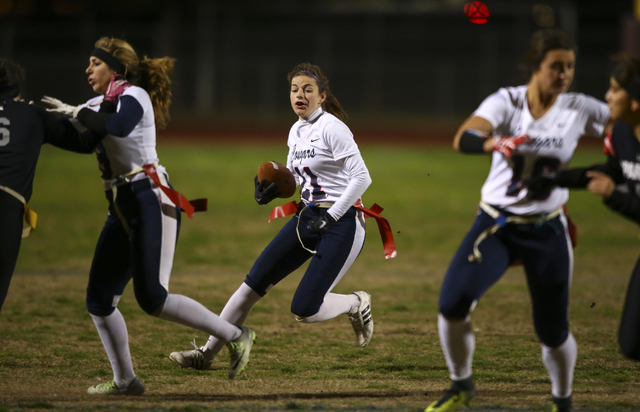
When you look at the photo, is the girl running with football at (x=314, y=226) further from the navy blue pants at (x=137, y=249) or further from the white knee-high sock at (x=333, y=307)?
the navy blue pants at (x=137, y=249)

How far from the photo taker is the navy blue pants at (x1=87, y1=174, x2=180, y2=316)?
409 centimetres

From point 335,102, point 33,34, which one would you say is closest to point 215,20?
point 33,34

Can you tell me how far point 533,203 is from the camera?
145 inches

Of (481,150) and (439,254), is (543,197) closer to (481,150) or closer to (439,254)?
(481,150)

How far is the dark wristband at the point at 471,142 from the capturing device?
362cm

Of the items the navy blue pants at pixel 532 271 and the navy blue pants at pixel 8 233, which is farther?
the navy blue pants at pixel 8 233

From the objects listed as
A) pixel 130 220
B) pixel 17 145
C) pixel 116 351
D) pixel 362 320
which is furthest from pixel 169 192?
pixel 362 320

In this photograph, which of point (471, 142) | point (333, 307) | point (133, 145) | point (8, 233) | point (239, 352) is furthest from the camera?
point (333, 307)

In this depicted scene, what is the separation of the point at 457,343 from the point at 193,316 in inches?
58.3

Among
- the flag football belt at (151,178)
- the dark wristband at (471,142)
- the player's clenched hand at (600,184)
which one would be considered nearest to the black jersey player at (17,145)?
the flag football belt at (151,178)

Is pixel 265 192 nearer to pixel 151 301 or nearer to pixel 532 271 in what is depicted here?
pixel 151 301

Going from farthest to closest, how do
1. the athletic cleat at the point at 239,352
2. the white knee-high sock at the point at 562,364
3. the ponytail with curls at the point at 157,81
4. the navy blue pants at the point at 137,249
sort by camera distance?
the ponytail with curls at the point at 157,81 → the athletic cleat at the point at 239,352 → the navy blue pants at the point at 137,249 → the white knee-high sock at the point at 562,364

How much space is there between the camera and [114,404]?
416cm

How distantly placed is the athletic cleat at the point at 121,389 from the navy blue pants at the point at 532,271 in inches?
74.0
